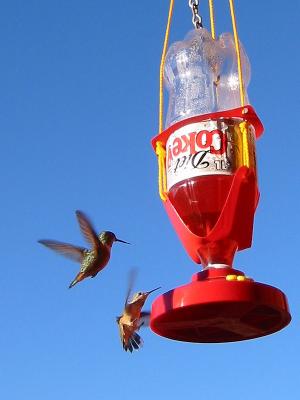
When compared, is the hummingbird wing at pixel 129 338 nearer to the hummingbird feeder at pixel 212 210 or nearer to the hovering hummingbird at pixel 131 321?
the hovering hummingbird at pixel 131 321

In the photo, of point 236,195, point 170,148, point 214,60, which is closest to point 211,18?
point 214,60

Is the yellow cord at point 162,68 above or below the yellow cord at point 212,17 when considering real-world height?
below

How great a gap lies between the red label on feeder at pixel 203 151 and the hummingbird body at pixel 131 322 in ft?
6.78

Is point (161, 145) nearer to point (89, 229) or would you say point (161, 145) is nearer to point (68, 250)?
point (89, 229)

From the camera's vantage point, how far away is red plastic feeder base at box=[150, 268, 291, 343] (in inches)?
156

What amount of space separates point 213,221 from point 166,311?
655 mm

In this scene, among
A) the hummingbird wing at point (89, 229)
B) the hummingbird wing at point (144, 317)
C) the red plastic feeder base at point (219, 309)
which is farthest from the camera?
the hummingbird wing at point (144, 317)

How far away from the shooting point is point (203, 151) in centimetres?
441

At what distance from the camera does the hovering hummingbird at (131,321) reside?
628 cm

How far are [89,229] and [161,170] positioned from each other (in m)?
0.96

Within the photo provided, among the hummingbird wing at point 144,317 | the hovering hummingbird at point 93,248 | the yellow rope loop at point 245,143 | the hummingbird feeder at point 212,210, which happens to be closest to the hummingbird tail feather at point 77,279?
the hovering hummingbird at point 93,248

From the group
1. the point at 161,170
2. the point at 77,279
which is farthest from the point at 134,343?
the point at 161,170

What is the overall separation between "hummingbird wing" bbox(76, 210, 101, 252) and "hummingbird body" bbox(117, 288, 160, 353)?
3.52 feet

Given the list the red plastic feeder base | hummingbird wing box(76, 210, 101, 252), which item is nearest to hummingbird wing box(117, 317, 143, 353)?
hummingbird wing box(76, 210, 101, 252)
